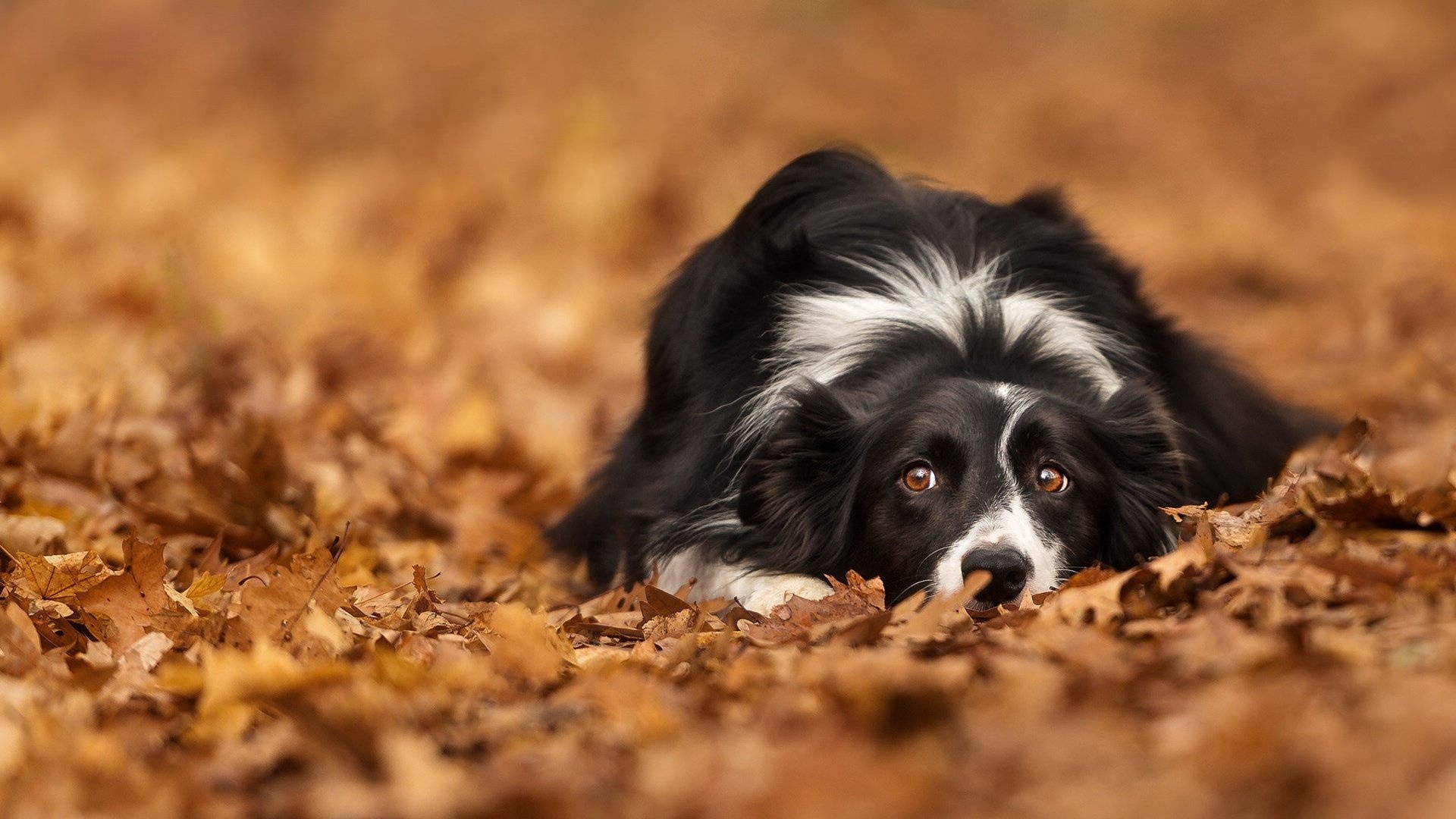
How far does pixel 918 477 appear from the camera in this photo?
13.0ft

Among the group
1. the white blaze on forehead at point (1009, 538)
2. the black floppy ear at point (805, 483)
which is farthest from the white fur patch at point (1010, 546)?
the black floppy ear at point (805, 483)

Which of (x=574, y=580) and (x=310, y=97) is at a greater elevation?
(x=310, y=97)

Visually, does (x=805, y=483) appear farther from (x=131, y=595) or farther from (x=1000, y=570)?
(x=131, y=595)

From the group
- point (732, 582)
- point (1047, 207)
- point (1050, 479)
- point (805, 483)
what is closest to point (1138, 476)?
point (1050, 479)

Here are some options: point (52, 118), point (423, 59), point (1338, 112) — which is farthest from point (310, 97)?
point (1338, 112)

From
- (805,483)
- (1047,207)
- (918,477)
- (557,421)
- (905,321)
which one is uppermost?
(1047,207)

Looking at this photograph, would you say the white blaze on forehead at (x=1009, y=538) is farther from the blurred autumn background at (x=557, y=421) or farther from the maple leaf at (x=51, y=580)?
the maple leaf at (x=51, y=580)

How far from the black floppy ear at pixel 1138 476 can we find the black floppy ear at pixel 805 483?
27.7 inches

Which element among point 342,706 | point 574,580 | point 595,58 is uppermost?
point 595,58

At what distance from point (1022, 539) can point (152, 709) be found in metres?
1.97

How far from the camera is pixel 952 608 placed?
3.33 metres

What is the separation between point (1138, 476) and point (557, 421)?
10.6 ft

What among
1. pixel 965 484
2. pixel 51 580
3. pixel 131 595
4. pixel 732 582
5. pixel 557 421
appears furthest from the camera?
pixel 557 421

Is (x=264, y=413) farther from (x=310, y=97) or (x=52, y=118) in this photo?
(x=310, y=97)
